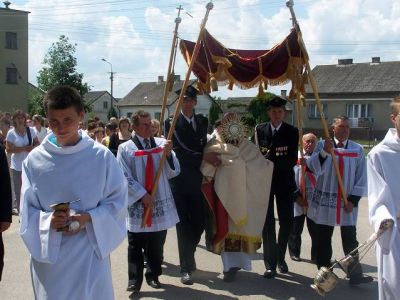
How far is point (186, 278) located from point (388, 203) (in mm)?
2823

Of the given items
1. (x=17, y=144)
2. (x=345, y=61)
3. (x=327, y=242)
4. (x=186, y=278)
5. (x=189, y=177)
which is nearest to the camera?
(x=186, y=278)

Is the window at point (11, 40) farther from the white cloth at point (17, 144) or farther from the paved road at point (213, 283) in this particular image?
the paved road at point (213, 283)

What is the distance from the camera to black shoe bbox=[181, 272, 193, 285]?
6.05 m

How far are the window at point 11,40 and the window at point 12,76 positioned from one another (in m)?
1.93

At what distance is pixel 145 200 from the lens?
226 inches

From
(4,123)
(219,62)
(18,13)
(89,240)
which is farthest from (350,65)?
(89,240)

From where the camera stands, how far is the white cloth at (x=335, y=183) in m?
6.16

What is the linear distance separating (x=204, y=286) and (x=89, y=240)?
2837 millimetres

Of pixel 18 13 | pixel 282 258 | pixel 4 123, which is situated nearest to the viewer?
pixel 282 258

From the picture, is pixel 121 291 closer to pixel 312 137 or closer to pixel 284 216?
pixel 284 216

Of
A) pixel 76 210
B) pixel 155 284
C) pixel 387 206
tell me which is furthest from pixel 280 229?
pixel 76 210

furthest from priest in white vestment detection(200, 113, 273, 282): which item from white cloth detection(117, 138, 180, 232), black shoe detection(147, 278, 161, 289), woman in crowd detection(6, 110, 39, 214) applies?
woman in crowd detection(6, 110, 39, 214)

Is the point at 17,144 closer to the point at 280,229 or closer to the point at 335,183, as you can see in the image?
the point at 280,229

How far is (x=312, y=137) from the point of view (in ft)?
23.6
